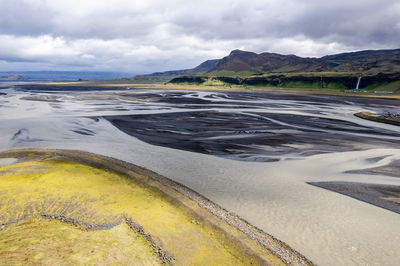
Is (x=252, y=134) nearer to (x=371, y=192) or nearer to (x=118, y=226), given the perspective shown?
(x=371, y=192)

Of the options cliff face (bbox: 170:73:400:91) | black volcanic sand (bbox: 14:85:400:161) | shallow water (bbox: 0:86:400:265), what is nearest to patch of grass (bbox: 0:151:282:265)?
shallow water (bbox: 0:86:400:265)

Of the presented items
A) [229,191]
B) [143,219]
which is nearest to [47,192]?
[143,219]

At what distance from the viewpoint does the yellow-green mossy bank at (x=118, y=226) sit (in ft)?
34.2

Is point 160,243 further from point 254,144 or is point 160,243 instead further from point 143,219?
point 254,144

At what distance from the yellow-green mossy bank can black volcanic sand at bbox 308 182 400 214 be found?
29.2ft

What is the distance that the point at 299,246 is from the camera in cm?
1213

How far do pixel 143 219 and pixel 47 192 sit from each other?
7.49m

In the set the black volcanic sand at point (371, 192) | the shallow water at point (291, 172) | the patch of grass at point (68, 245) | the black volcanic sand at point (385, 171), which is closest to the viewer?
the patch of grass at point (68, 245)

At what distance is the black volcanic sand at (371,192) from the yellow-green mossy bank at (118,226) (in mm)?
8896

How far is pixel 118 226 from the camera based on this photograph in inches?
498

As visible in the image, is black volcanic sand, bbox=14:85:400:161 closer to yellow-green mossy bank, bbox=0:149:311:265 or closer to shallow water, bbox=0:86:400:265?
shallow water, bbox=0:86:400:265

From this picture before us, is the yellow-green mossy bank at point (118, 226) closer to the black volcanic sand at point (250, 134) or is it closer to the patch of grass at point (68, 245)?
the patch of grass at point (68, 245)

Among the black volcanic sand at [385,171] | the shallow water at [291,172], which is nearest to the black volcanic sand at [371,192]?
the shallow water at [291,172]

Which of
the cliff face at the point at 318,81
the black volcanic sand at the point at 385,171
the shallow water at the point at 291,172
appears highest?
the cliff face at the point at 318,81
